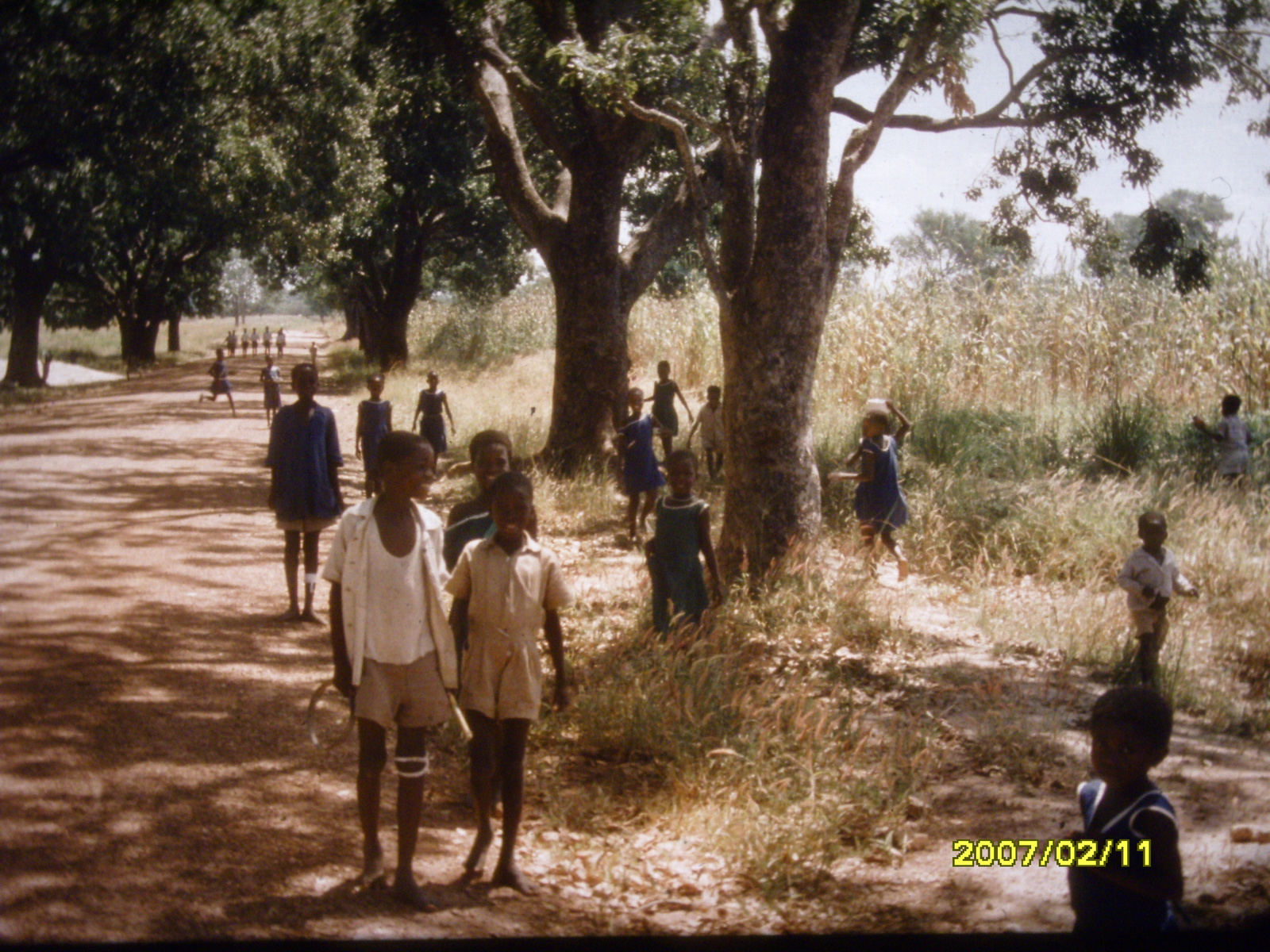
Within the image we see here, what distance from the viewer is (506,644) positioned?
12.7 ft

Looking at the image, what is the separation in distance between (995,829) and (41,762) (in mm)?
4042

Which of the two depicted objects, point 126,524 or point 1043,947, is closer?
point 1043,947

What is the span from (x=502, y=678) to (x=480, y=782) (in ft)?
1.35

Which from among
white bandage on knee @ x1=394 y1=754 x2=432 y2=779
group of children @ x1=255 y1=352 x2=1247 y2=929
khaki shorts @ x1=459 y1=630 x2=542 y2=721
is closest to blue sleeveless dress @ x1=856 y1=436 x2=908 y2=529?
group of children @ x1=255 y1=352 x2=1247 y2=929

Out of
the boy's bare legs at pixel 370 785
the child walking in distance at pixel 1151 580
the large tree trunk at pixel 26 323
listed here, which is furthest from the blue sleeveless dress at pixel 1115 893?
the large tree trunk at pixel 26 323

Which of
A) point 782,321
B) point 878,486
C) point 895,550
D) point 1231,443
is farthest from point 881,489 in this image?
point 1231,443

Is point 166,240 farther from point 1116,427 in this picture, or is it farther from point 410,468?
point 410,468

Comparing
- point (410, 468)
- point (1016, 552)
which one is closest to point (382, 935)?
point (410, 468)

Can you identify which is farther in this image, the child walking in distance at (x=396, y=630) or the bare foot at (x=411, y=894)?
the bare foot at (x=411, y=894)

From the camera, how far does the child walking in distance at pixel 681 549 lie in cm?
559

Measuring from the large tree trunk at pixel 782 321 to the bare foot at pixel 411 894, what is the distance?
4.15m

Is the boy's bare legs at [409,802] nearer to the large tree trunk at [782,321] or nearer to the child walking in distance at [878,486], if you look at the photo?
the large tree trunk at [782,321]

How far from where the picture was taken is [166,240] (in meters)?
37.9

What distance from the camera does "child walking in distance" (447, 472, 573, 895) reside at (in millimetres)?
3875
